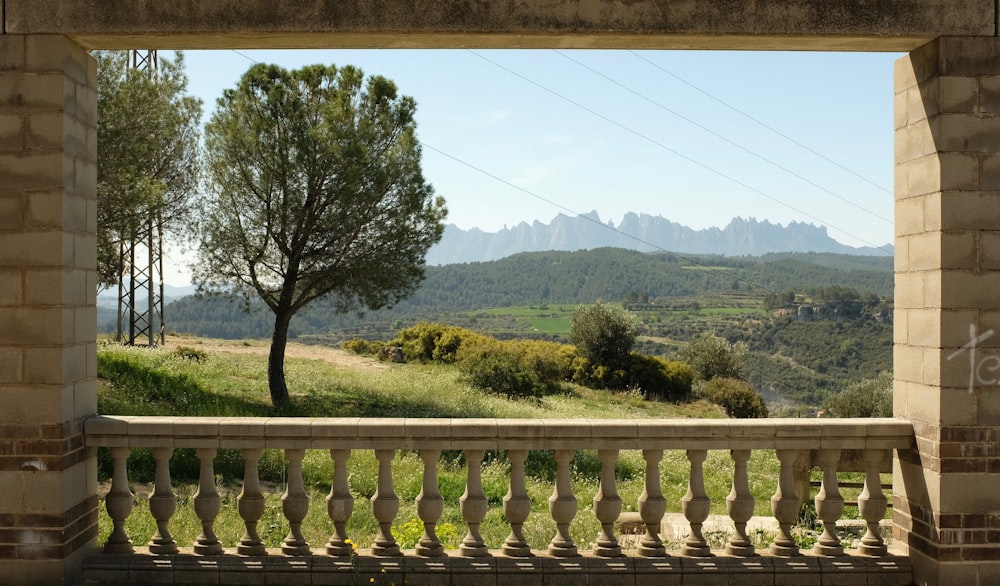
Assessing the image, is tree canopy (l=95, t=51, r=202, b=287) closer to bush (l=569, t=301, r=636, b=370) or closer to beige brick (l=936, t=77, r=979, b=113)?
beige brick (l=936, t=77, r=979, b=113)

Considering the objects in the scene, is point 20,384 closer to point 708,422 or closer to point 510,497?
point 510,497

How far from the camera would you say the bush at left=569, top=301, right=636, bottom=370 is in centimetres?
3341

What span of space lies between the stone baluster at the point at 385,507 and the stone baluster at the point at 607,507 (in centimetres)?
131

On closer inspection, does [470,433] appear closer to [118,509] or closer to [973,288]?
[118,509]

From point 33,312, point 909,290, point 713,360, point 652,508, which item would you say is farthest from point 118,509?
point 713,360

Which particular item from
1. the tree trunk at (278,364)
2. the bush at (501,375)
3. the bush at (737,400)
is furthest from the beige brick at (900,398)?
the bush at (737,400)

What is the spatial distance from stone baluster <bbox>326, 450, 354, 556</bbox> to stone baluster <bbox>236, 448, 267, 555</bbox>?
0.46m

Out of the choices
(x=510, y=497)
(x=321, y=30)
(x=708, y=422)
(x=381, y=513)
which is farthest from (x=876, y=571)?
(x=321, y=30)

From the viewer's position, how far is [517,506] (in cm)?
465

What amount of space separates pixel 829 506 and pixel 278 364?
1699 centimetres

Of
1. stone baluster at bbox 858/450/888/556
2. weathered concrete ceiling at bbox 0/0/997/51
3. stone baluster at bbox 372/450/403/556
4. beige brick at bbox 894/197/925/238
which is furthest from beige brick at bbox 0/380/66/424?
beige brick at bbox 894/197/925/238

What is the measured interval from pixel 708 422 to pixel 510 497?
1401 mm

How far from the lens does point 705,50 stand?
5.14 metres

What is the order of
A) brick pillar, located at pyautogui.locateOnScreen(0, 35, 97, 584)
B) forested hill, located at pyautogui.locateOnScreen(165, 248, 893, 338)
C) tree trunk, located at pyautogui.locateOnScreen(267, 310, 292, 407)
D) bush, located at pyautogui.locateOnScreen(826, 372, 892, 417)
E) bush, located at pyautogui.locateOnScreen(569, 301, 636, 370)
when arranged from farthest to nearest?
forested hill, located at pyautogui.locateOnScreen(165, 248, 893, 338) → bush, located at pyautogui.locateOnScreen(569, 301, 636, 370) → bush, located at pyautogui.locateOnScreen(826, 372, 892, 417) → tree trunk, located at pyautogui.locateOnScreen(267, 310, 292, 407) → brick pillar, located at pyautogui.locateOnScreen(0, 35, 97, 584)
